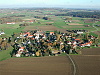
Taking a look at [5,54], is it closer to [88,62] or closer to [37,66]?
[37,66]

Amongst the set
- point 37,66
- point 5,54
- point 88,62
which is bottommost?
point 5,54

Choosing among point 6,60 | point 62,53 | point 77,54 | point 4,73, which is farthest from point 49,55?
point 4,73

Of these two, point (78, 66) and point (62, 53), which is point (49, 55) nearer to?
point (62, 53)

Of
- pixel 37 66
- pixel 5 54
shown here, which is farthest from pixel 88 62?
pixel 5 54

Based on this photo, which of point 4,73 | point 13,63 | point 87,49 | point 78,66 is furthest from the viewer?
point 87,49

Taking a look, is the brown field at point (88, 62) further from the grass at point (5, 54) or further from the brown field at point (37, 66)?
the grass at point (5, 54)

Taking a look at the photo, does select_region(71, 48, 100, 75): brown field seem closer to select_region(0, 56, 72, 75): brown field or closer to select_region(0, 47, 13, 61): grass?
select_region(0, 56, 72, 75): brown field
